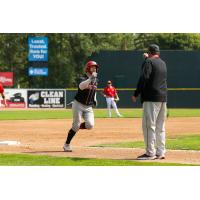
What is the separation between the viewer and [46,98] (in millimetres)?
49625

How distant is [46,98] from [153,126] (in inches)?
1498

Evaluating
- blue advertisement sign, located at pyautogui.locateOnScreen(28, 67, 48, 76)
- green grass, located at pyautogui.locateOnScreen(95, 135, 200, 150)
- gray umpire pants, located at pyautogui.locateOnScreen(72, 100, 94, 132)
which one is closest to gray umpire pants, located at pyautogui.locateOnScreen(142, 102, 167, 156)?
gray umpire pants, located at pyautogui.locateOnScreen(72, 100, 94, 132)

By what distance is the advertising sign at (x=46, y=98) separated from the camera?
49.5m

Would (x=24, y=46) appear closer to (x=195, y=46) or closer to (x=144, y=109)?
(x=195, y=46)

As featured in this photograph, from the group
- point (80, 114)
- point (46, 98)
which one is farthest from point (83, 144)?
point (46, 98)

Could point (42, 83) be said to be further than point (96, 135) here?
Yes

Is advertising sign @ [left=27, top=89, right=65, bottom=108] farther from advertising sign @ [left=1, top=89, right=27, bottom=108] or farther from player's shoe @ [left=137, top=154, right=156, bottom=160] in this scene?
player's shoe @ [left=137, top=154, right=156, bottom=160]

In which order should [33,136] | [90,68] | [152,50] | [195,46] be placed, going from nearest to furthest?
[152,50], [90,68], [33,136], [195,46]

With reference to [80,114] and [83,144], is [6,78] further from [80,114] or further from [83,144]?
[80,114]

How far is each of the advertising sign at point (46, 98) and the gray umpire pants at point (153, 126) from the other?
37354 millimetres

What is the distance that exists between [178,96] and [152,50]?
3769 cm

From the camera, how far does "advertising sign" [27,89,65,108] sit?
49497 millimetres

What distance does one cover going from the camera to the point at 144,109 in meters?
12.0

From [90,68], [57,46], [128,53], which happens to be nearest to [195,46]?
[57,46]
